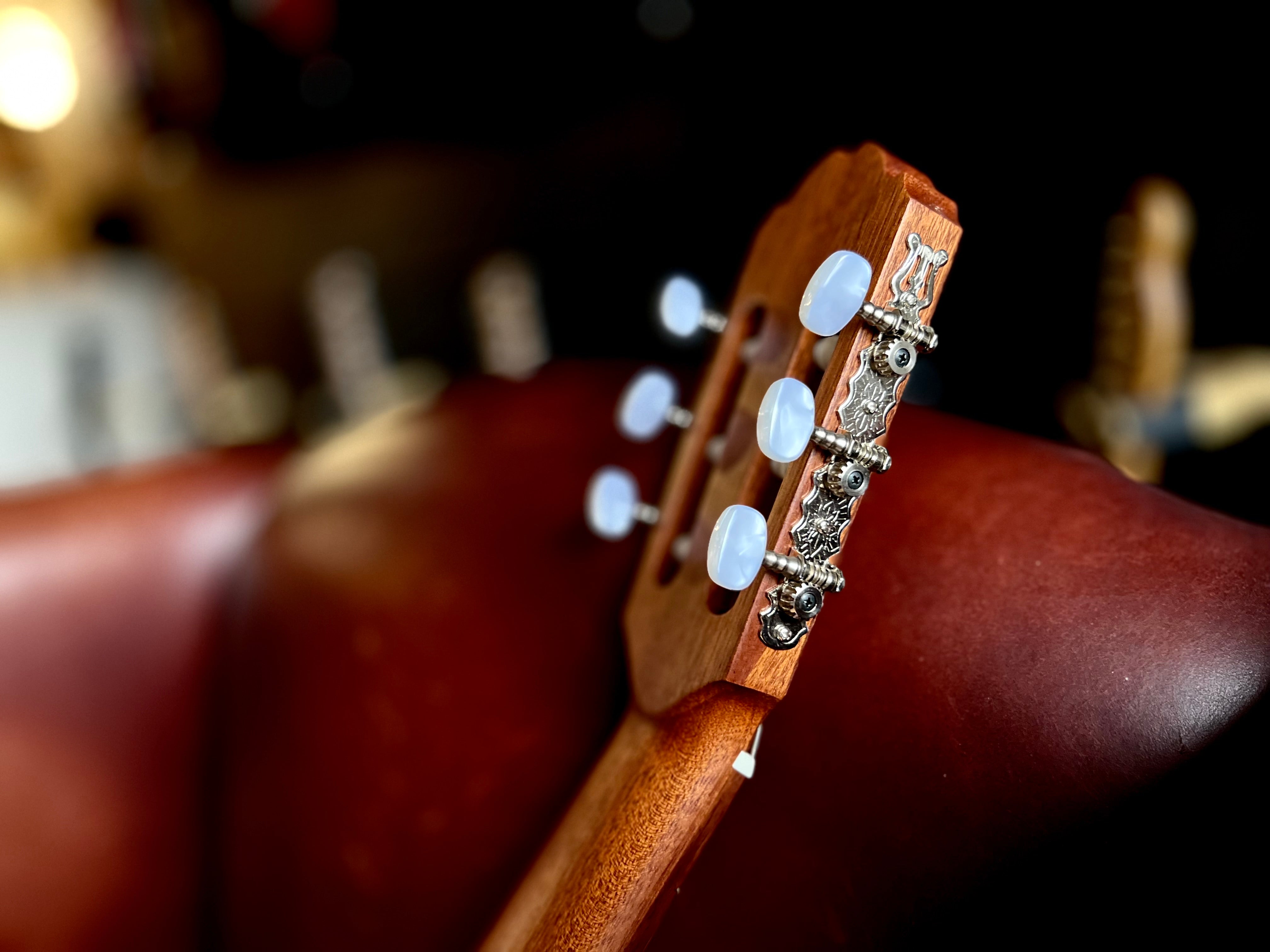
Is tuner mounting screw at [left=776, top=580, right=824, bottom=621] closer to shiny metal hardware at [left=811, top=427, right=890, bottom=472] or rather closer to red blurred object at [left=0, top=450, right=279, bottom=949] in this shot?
shiny metal hardware at [left=811, top=427, right=890, bottom=472]

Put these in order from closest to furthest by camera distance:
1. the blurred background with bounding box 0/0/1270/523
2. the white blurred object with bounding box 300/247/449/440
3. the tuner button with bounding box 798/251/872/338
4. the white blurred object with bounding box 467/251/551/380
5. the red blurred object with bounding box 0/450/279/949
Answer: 1. the tuner button with bounding box 798/251/872/338
2. the red blurred object with bounding box 0/450/279/949
3. the blurred background with bounding box 0/0/1270/523
4. the white blurred object with bounding box 467/251/551/380
5. the white blurred object with bounding box 300/247/449/440

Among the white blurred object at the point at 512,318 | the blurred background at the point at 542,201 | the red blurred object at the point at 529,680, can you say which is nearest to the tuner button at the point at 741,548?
the red blurred object at the point at 529,680

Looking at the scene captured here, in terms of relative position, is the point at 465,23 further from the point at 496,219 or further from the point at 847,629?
the point at 847,629

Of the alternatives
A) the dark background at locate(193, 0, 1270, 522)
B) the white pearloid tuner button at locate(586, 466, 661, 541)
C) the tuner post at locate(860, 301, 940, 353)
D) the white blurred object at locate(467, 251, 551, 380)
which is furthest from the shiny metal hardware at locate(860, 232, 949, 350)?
the white blurred object at locate(467, 251, 551, 380)

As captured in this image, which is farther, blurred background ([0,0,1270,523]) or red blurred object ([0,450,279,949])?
blurred background ([0,0,1270,523])

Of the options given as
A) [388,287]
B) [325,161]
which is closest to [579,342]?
[388,287]
